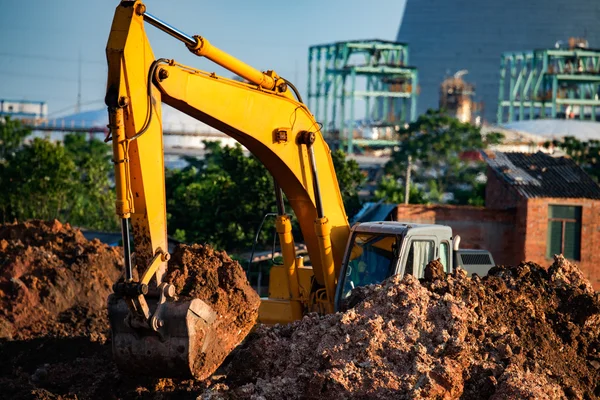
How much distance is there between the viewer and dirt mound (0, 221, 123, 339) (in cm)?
1512

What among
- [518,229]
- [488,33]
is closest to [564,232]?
[518,229]

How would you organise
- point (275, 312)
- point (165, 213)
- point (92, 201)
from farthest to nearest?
point (92, 201)
point (275, 312)
point (165, 213)

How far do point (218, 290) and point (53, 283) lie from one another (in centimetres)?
705

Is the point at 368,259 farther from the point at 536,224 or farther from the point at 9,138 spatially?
the point at 9,138

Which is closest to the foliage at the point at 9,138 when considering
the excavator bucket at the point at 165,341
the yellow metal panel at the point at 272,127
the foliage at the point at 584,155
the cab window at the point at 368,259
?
the foliage at the point at 584,155

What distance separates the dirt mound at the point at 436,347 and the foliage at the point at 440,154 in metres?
50.0

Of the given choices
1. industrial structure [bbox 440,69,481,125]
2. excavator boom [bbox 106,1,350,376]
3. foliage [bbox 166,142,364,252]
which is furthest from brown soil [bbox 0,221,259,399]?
industrial structure [bbox 440,69,481,125]

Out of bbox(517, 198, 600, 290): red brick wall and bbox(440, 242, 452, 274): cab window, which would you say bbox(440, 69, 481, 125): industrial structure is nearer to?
bbox(517, 198, 600, 290): red brick wall

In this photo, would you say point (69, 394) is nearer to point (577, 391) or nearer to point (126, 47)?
point (126, 47)

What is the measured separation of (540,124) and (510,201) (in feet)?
198

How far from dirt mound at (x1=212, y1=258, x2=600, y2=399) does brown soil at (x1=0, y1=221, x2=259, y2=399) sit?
30.5 inches

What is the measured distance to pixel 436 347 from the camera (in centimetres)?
845

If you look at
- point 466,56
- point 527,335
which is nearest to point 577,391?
point 527,335

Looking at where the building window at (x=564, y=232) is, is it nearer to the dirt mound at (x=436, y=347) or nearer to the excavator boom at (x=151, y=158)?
the dirt mound at (x=436, y=347)
